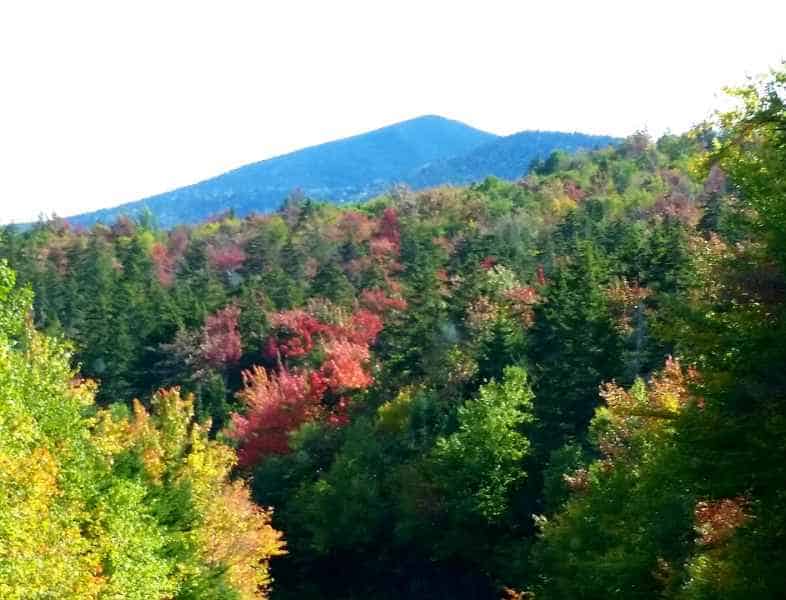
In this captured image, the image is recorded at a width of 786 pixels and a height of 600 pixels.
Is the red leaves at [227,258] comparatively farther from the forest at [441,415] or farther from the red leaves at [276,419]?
the red leaves at [276,419]

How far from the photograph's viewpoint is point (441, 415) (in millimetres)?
49125

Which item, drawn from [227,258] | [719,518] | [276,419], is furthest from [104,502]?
[227,258]

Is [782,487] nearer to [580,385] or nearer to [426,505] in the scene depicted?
[580,385]

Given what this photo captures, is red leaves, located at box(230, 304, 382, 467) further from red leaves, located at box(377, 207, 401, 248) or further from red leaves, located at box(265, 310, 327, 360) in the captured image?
Answer: red leaves, located at box(377, 207, 401, 248)

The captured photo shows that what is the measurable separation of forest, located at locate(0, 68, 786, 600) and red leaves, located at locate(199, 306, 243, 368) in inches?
7.7

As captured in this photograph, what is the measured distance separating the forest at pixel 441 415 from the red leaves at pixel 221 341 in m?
0.20

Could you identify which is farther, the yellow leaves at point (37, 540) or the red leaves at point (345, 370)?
the red leaves at point (345, 370)

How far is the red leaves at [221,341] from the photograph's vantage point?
250 ft

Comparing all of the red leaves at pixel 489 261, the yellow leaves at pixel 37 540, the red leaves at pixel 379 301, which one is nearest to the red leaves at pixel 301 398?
the red leaves at pixel 379 301

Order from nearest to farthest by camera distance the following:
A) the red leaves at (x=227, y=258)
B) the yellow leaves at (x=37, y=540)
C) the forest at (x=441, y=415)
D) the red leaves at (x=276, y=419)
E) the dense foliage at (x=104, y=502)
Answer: the forest at (x=441, y=415) → the yellow leaves at (x=37, y=540) → the dense foliage at (x=104, y=502) → the red leaves at (x=276, y=419) → the red leaves at (x=227, y=258)

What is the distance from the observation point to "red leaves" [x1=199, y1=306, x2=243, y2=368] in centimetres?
7622

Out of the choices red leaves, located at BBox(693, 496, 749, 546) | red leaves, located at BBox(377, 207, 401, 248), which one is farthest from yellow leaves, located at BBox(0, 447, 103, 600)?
red leaves, located at BBox(377, 207, 401, 248)

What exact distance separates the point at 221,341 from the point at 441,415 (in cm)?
3275

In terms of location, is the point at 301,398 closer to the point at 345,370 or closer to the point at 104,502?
the point at 345,370
